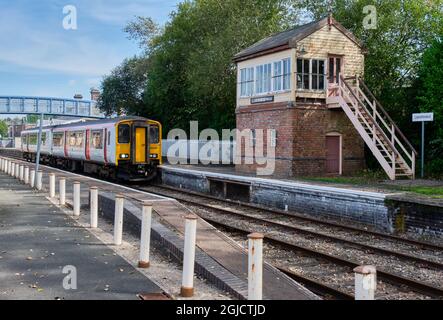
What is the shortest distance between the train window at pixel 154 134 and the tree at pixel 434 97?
11624 mm

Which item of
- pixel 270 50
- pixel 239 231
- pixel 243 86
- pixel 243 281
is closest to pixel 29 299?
pixel 243 281

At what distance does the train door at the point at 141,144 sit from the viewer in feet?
74.9

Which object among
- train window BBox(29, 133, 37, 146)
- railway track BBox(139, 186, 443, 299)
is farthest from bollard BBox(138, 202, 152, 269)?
train window BBox(29, 133, 37, 146)

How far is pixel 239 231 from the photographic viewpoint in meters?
11.7

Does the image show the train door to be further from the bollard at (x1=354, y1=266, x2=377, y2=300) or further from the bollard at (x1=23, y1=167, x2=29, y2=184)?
the bollard at (x1=354, y1=266, x2=377, y2=300)

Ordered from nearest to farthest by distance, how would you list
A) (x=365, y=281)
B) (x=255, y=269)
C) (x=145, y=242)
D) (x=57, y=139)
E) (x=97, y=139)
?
(x=365, y=281)
(x=255, y=269)
(x=145, y=242)
(x=97, y=139)
(x=57, y=139)

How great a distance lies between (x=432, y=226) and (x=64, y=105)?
71.2 m

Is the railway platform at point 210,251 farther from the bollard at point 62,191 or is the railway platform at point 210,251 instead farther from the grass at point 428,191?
the grass at point 428,191

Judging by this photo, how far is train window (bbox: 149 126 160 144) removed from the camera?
23.3 meters

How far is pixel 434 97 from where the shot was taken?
1972 centimetres

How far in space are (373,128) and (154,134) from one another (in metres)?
10.2

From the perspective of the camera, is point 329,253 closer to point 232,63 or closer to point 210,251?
point 210,251

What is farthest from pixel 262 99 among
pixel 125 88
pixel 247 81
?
pixel 125 88
